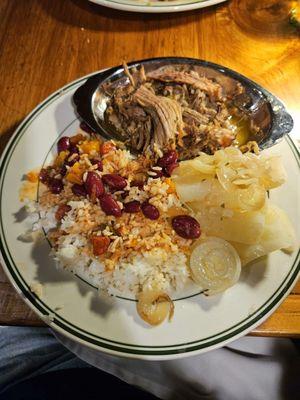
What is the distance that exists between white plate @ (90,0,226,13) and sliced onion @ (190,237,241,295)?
1.18 m

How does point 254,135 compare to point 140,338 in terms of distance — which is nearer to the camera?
point 140,338

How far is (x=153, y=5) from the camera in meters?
1.93

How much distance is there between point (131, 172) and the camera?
1.44m

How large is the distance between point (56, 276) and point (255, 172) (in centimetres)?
65

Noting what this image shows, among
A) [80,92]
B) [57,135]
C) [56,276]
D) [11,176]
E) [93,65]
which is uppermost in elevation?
[93,65]

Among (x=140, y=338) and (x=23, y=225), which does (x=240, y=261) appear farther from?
(x=23, y=225)

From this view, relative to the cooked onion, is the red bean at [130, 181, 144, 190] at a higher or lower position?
higher

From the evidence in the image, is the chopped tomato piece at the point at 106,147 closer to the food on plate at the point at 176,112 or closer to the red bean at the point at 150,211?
the food on plate at the point at 176,112

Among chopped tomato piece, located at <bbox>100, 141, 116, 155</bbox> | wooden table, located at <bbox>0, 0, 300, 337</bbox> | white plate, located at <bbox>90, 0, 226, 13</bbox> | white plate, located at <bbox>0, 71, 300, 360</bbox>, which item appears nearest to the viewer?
white plate, located at <bbox>0, 71, 300, 360</bbox>

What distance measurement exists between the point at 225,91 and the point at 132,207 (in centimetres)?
67

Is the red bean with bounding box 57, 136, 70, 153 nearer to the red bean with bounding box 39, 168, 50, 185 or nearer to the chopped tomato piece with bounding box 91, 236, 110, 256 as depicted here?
the red bean with bounding box 39, 168, 50, 185

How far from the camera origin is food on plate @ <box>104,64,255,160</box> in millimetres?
1542

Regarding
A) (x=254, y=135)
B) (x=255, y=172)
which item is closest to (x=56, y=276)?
(x=255, y=172)

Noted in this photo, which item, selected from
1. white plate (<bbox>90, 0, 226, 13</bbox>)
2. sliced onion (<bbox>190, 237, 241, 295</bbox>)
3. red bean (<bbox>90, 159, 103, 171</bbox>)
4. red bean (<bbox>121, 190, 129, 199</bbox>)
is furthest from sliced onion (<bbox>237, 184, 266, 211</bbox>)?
white plate (<bbox>90, 0, 226, 13</bbox>)
